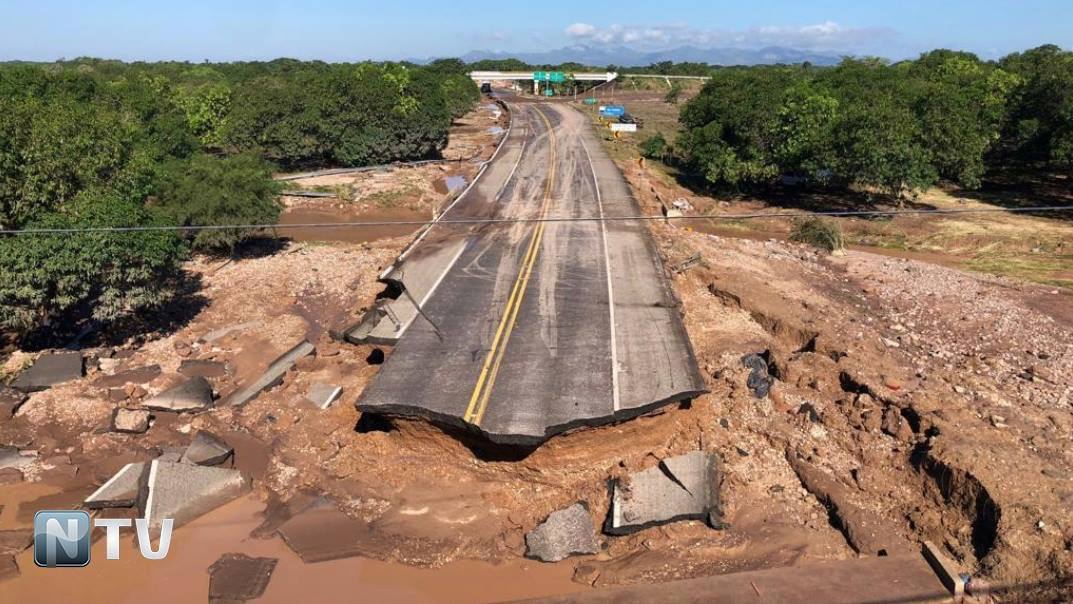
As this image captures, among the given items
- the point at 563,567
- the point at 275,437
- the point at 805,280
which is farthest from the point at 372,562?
the point at 805,280

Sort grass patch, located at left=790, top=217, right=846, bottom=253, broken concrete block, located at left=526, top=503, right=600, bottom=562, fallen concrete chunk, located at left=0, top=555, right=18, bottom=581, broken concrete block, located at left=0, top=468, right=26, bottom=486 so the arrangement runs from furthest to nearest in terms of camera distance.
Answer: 1. grass patch, located at left=790, top=217, right=846, bottom=253
2. broken concrete block, located at left=0, top=468, right=26, bottom=486
3. broken concrete block, located at left=526, top=503, right=600, bottom=562
4. fallen concrete chunk, located at left=0, top=555, right=18, bottom=581

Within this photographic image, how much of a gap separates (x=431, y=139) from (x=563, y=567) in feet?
132

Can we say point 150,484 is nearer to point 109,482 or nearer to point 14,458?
point 109,482

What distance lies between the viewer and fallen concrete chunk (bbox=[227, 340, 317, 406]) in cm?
1535

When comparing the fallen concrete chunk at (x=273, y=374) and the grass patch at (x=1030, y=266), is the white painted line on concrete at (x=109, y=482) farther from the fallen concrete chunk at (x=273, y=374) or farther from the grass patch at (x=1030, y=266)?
the grass patch at (x=1030, y=266)

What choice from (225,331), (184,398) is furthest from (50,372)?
(225,331)

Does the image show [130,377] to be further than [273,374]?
No

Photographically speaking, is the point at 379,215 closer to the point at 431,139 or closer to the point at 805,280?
the point at 431,139

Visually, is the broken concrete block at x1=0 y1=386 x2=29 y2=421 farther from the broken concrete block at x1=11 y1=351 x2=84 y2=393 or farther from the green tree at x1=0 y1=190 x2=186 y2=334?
the green tree at x1=0 y1=190 x2=186 y2=334

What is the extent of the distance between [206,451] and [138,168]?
11798mm

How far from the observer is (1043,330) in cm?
1881

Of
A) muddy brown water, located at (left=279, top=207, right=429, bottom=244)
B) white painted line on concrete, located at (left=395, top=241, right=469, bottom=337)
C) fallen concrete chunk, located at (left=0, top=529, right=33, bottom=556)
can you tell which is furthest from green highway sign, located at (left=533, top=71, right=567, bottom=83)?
fallen concrete chunk, located at (left=0, top=529, right=33, bottom=556)

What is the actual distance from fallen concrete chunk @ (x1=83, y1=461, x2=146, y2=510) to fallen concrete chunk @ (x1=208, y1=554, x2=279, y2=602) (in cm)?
250

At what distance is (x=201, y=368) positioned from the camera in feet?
55.0
